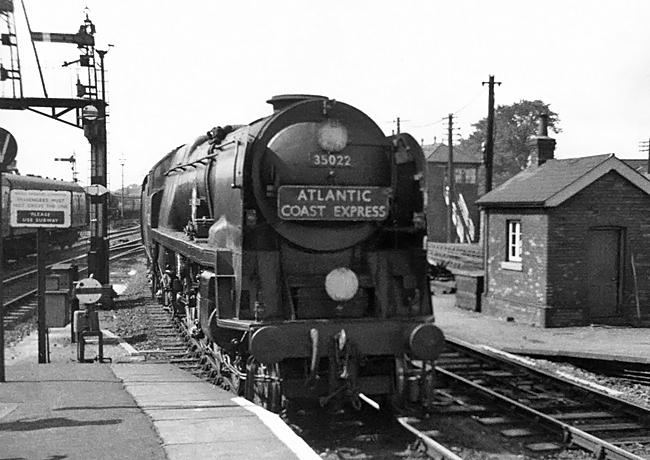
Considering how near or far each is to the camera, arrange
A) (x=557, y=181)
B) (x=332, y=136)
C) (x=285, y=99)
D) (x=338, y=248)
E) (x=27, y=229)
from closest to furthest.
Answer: (x=332, y=136) → (x=338, y=248) → (x=285, y=99) → (x=557, y=181) → (x=27, y=229)

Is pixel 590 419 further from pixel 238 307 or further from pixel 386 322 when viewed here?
pixel 238 307

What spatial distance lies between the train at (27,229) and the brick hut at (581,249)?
431 inches

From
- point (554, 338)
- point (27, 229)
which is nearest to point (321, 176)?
point (554, 338)

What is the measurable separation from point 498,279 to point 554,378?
276 inches

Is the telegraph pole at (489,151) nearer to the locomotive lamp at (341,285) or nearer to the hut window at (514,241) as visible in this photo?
the hut window at (514,241)

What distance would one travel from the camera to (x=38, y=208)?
8125 millimetres

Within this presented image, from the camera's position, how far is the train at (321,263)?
686cm

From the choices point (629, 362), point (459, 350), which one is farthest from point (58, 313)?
point (629, 362)

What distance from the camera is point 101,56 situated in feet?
52.4

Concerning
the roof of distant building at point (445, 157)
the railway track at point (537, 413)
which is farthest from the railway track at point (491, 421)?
the roof of distant building at point (445, 157)

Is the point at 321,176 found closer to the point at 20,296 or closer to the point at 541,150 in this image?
the point at 541,150

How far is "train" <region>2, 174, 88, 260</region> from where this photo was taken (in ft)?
74.7

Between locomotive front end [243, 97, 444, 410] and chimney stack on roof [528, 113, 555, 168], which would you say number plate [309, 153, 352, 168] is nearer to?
locomotive front end [243, 97, 444, 410]

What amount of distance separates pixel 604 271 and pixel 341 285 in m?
9.98
